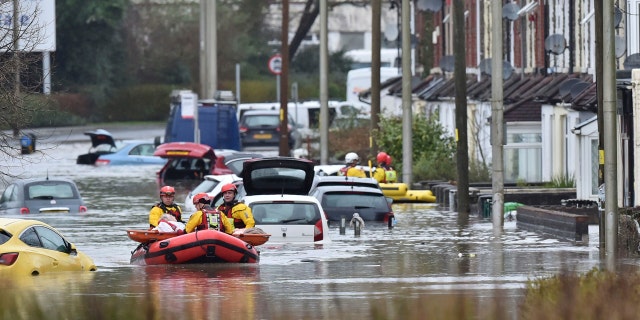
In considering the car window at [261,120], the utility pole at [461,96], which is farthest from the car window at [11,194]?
the car window at [261,120]

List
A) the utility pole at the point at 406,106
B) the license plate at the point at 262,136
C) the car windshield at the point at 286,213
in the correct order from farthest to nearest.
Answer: the license plate at the point at 262,136
the utility pole at the point at 406,106
the car windshield at the point at 286,213

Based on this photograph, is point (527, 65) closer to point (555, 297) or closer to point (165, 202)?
point (165, 202)

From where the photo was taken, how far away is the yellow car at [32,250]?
73.9ft

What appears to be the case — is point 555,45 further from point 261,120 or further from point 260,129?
point 261,120

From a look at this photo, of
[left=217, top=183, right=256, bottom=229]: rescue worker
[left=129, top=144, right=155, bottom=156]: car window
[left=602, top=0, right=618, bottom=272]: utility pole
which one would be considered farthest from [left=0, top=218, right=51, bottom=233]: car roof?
[left=129, top=144, right=155, bottom=156]: car window

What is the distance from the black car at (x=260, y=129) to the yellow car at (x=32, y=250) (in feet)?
136

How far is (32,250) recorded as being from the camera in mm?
23062

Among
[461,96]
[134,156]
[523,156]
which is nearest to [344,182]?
[461,96]

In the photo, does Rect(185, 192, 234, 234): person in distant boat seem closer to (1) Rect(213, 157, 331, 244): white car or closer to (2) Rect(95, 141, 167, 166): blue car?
(1) Rect(213, 157, 331, 244): white car

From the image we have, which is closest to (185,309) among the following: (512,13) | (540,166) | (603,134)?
(603,134)

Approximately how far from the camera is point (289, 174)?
32000 mm

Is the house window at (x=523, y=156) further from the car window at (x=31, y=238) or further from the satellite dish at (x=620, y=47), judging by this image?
the car window at (x=31, y=238)

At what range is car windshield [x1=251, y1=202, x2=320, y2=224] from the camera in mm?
28297

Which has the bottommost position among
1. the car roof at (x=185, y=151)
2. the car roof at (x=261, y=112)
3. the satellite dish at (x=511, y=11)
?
the car roof at (x=185, y=151)
